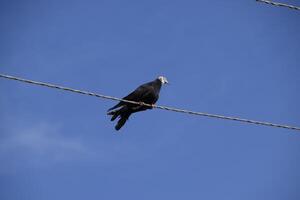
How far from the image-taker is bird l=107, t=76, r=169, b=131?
11.8 meters

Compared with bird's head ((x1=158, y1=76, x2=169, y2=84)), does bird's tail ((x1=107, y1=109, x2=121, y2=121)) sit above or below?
below

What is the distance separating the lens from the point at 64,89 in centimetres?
781

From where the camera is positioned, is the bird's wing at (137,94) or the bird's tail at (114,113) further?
the bird's wing at (137,94)

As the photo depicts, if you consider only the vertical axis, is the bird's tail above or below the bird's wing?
below

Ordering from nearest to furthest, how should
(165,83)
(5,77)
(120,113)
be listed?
1. (5,77)
2. (120,113)
3. (165,83)

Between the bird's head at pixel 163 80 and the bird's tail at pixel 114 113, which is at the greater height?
the bird's head at pixel 163 80

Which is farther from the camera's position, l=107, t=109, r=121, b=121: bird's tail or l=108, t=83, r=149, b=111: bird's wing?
l=108, t=83, r=149, b=111: bird's wing

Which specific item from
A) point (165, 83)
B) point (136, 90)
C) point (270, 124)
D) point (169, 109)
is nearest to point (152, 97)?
point (136, 90)

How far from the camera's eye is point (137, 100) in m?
12.2

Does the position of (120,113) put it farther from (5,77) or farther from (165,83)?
(5,77)

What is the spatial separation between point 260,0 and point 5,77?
308 cm

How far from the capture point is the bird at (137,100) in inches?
464

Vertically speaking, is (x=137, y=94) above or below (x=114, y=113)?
above

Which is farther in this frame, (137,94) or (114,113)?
(137,94)
